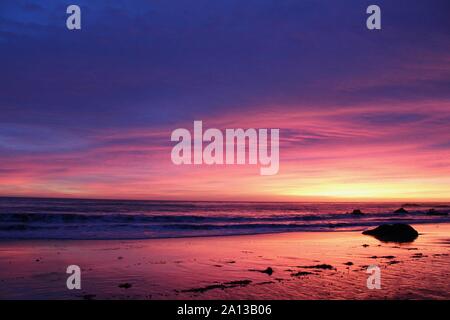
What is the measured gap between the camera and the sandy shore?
1078 cm

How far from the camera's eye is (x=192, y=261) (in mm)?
16219

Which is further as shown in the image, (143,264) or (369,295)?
(143,264)

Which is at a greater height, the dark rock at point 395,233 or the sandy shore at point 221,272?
the sandy shore at point 221,272

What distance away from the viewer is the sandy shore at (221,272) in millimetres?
10781

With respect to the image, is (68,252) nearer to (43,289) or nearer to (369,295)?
(43,289)

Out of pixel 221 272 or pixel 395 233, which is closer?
pixel 221 272

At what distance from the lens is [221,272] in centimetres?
1378

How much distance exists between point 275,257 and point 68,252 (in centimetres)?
922

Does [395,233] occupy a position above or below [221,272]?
below

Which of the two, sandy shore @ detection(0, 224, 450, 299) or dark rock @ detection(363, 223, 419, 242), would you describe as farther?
dark rock @ detection(363, 223, 419, 242)

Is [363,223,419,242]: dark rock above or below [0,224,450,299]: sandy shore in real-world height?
below
